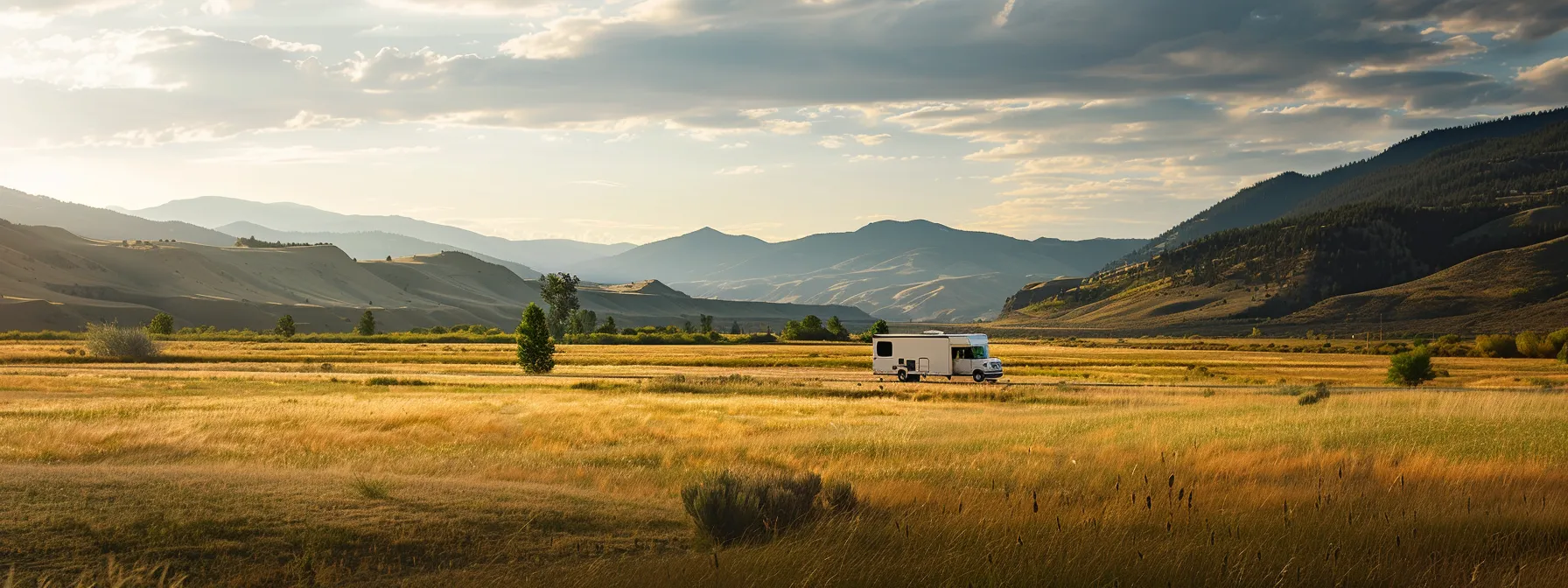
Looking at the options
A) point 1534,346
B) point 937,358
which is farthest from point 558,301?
point 1534,346

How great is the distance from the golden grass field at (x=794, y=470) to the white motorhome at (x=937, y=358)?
18.5 meters

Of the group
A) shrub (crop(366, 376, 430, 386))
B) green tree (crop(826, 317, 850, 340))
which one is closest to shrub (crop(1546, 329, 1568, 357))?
shrub (crop(366, 376, 430, 386))

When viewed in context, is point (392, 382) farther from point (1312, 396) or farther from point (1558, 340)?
point (1558, 340)

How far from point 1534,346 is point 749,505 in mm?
103342

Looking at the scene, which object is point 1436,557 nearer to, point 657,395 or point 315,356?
point 657,395

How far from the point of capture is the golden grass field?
30.9ft

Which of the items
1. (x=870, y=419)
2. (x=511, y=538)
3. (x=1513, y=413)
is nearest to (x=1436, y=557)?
(x=511, y=538)

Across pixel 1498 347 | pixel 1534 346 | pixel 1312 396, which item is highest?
pixel 1312 396

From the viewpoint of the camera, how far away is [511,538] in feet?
36.7

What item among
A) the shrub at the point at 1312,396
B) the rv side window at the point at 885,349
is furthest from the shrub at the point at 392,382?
the shrub at the point at 1312,396

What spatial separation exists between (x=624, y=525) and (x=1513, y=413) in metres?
24.3

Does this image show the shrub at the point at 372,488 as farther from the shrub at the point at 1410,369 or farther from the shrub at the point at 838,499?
the shrub at the point at 1410,369

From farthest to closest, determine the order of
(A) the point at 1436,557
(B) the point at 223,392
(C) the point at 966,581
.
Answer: (B) the point at 223,392
(A) the point at 1436,557
(C) the point at 966,581

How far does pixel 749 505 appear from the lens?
11727mm
